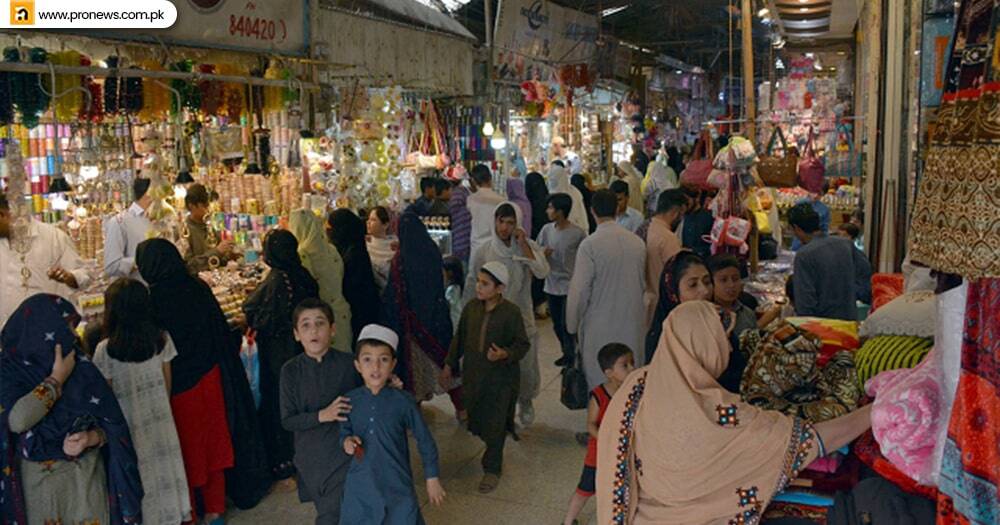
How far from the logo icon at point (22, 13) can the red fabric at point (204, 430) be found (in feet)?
7.33

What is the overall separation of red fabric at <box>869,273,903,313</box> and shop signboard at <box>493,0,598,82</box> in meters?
8.30

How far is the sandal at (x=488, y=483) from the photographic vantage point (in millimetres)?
4828

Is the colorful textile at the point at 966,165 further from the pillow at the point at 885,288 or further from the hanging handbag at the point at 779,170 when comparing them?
the hanging handbag at the point at 779,170

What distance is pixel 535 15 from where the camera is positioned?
12.5 meters

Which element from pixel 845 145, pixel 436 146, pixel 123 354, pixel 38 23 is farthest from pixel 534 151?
pixel 123 354

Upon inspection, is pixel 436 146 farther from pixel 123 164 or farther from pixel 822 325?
pixel 822 325

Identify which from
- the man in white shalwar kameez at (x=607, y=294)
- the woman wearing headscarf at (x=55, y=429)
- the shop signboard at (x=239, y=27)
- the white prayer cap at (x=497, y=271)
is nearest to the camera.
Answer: the woman wearing headscarf at (x=55, y=429)

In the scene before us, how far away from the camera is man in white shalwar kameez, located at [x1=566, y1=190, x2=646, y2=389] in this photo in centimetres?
514

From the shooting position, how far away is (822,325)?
10.1ft

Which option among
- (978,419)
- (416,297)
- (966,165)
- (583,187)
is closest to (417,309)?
(416,297)

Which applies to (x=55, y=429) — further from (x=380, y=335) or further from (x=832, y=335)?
(x=832, y=335)

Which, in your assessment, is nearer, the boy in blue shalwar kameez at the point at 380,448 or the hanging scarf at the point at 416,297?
the boy in blue shalwar kameez at the point at 380,448

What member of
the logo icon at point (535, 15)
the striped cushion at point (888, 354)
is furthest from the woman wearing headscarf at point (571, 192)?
the striped cushion at point (888, 354)

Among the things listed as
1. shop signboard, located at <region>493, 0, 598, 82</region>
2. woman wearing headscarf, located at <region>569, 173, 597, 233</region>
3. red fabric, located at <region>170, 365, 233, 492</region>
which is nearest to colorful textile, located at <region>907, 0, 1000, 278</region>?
red fabric, located at <region>170, 365, 233, 492</region>
